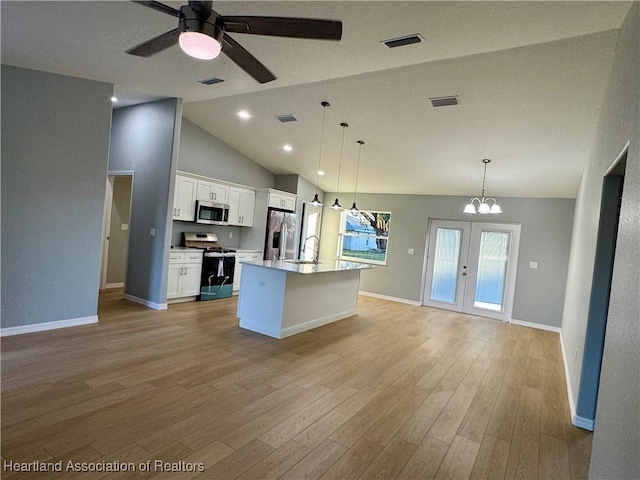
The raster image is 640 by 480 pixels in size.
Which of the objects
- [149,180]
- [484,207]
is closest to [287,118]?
[149,180]

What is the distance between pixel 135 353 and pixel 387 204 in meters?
5.87

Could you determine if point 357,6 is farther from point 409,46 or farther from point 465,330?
point 465,330

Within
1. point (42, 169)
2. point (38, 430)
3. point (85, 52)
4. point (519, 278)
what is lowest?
point (38, 430)

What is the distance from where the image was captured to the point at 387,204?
314 inches

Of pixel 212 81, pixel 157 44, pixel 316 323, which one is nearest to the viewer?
pixel 157 44

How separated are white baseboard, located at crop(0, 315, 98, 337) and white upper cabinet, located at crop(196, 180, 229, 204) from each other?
2.55 metres

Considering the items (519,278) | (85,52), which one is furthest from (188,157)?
(519,278)

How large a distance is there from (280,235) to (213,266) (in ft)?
5.44

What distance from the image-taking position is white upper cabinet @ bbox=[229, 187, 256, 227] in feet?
22.1

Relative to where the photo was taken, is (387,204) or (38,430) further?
(387,204)

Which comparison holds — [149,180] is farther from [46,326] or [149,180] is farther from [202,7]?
[202,7]

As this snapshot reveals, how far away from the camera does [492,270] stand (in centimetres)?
683

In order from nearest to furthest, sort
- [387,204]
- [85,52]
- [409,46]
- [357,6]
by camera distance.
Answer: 1. [357,6]
2. [409,46]
3. [85,52]
4. [387,204]

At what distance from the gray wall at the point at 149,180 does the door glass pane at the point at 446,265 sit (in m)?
5.16
